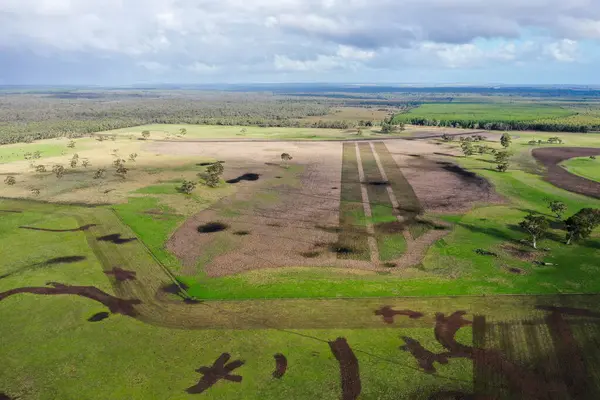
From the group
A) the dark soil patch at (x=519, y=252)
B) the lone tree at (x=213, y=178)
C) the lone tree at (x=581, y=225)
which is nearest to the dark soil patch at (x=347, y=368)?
the dark soil patch at (x=519, y=252)

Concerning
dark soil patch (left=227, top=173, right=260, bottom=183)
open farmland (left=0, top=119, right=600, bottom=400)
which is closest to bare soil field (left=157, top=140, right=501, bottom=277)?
dark soil patch (left=227, top=173, right=260, bottom=183)

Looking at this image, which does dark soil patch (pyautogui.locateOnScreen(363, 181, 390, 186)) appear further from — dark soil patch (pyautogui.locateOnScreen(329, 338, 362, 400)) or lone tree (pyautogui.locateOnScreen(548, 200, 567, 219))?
dark soil patch (pyautogui.locateOnScreen(329, 338, 362, 400))

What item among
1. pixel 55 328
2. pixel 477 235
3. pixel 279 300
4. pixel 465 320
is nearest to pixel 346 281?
pixel 279 300

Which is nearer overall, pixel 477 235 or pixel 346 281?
pixel 346 281

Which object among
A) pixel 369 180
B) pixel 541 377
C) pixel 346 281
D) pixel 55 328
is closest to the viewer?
pixel 541 377

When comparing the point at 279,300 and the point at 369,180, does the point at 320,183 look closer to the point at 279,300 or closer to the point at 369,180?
the point at 369,180

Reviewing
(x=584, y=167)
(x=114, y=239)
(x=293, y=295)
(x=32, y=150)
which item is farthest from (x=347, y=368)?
(x=32, y=150)

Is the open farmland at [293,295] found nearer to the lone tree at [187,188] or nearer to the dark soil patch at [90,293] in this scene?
the dark soil patch at [90,293]
